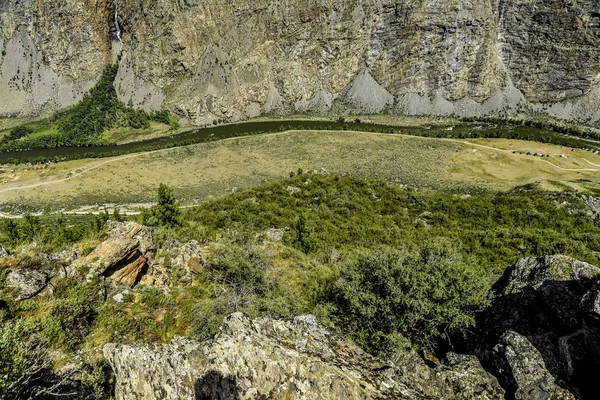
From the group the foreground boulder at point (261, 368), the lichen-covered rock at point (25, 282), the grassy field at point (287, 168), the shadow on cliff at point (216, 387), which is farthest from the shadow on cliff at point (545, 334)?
the grassy field at point (287, 168)

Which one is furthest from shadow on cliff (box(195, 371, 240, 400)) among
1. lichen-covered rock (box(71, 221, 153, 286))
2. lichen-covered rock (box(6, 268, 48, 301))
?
lichen-covered rock (box(71, 221, 153, 286))

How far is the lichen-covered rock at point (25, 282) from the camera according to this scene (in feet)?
29.7

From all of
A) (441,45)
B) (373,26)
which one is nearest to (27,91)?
(373,26)

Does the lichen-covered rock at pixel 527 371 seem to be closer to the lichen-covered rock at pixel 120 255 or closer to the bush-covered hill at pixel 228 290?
the bush-covered hill at pixel 228 290

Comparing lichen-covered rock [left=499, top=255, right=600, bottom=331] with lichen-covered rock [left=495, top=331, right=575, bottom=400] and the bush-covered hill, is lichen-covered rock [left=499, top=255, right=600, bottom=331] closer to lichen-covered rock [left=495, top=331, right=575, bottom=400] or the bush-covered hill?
the bush-covered hill

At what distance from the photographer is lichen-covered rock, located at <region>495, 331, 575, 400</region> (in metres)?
7.76

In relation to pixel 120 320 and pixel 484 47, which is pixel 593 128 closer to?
pixel 484 47

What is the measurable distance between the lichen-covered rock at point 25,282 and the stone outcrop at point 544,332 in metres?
12.9

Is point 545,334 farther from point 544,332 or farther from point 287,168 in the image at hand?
point 287,168

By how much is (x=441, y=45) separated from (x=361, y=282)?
11715 cm

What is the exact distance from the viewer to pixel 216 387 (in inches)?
238

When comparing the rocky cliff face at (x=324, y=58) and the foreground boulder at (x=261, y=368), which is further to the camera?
the rocky cliff face at (x=324, y=58)

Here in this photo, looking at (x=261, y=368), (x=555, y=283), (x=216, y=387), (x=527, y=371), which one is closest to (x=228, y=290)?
(x=216, y=387)

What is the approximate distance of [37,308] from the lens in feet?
29.1
